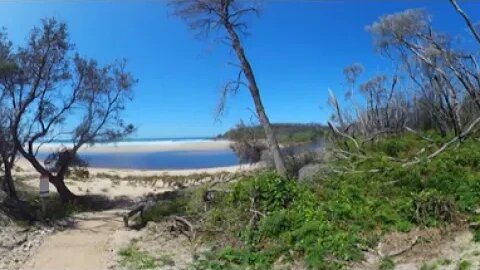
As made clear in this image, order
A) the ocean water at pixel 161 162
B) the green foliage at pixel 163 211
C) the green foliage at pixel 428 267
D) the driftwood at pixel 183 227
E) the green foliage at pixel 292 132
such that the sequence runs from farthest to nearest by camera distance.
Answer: the ocean water at pixel 161 162 → the green foliage at pixel 292 132 → the green foliage at pixel 163 211 → the driftwood at pixel 183 227 → the green foliage at pixel 428 267

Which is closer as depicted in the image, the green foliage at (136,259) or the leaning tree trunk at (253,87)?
the green foliage at (136,259)

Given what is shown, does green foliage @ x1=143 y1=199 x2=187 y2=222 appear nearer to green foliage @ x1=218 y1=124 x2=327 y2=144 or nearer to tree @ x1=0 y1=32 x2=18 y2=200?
tree @ x1=0 y1=32 x2=18 y2=200

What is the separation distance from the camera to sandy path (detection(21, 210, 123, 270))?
838cm

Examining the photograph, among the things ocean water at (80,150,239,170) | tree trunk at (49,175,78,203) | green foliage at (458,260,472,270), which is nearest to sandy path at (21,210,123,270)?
tree trunk at (49,175,78,203)

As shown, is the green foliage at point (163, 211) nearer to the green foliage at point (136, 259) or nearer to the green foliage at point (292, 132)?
the green foliage at point (136, 259)

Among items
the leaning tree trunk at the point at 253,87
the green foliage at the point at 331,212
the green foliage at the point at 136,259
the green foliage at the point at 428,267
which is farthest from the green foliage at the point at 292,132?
the green foliage at the point at 428,267

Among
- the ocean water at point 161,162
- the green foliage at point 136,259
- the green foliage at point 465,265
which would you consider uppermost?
the ocean water at point 161,162

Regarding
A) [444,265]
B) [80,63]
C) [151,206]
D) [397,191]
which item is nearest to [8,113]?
[80,63]

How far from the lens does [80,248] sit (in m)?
9.45

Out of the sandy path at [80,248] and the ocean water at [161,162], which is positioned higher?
the ocean water at [161,162]

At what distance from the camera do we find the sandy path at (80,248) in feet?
27.5

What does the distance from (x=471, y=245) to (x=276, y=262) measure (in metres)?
3.19

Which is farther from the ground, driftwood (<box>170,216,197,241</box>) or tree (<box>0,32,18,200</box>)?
tree (<box>0,32,18,200</box>)

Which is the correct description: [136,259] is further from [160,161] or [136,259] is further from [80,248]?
[160,161]
